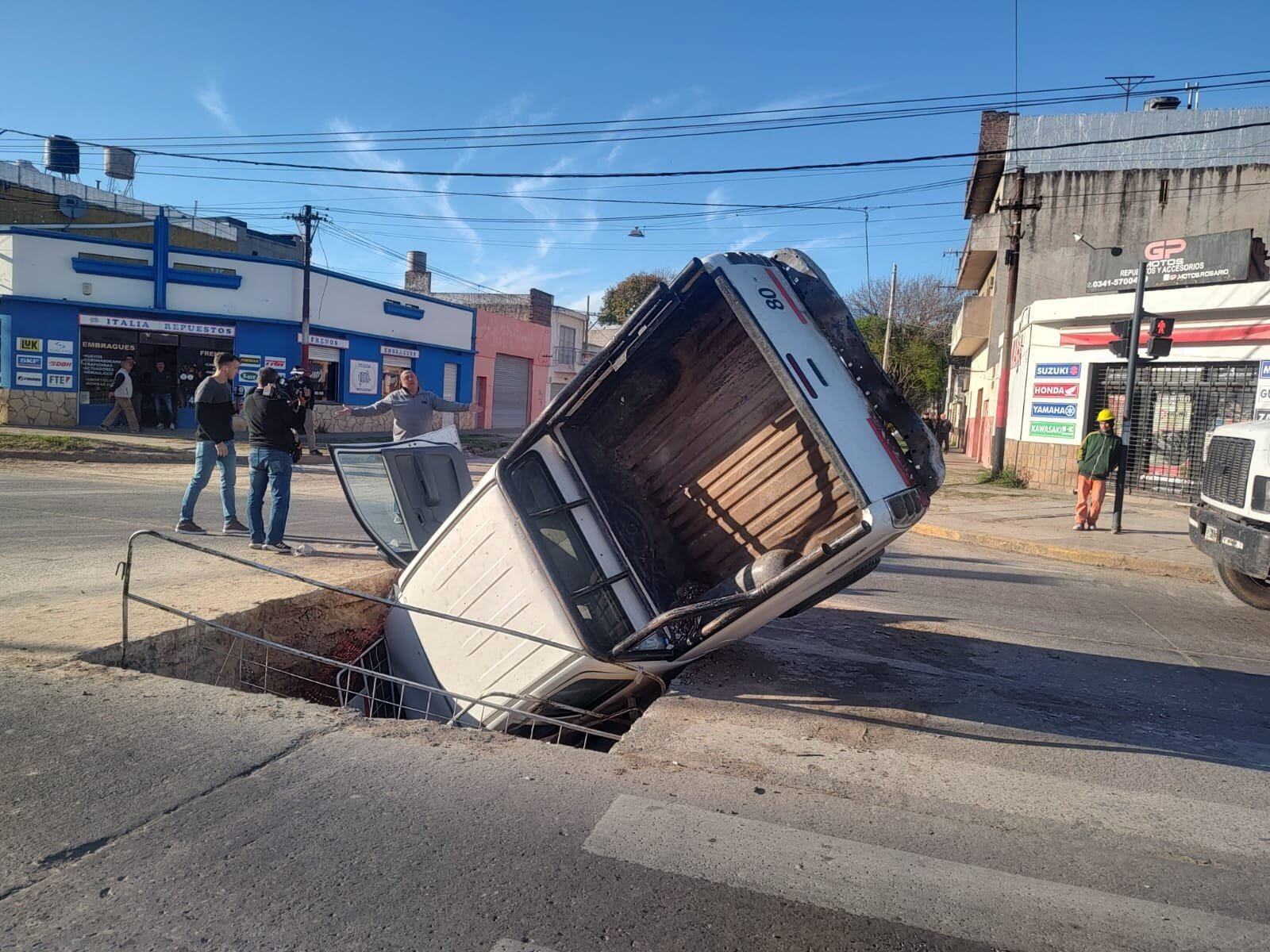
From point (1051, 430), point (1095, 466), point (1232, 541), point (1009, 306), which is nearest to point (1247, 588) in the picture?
point (1232, 541)

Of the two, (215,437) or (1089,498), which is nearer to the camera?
(215,437)

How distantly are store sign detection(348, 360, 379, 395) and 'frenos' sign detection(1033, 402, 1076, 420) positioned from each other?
19.8 metres

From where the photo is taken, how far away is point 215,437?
836 centimetres

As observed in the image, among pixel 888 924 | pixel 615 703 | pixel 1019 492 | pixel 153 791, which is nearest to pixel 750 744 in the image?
pixel 615 703

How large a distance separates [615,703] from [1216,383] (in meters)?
Result: 16.0

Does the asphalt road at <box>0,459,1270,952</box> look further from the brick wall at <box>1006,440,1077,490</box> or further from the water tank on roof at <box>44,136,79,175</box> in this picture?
the water tank on roof at <box>44,136,79,175</box>

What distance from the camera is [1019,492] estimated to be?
1833 cm

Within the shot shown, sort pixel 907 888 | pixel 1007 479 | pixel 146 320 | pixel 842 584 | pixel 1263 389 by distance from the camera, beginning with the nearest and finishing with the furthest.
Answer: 1. pixel 907 888
2. pixel 842 584
3. pixel 1263 389
4. pixel 1007 479
5. pixel 146 320

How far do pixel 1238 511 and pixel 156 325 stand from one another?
78.9ft

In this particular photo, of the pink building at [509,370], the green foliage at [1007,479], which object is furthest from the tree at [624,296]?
the green foliage at [1007,479]

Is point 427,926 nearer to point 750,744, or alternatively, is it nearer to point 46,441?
point 750,744

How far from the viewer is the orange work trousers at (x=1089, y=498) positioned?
41.0ft

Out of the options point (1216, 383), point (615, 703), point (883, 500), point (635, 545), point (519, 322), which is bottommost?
point (615, 703)

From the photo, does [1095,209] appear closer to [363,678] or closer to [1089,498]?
[1089,498]
